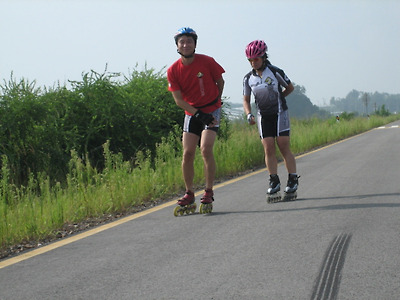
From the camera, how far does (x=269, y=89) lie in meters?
7.68

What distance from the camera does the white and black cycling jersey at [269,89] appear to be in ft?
25.2

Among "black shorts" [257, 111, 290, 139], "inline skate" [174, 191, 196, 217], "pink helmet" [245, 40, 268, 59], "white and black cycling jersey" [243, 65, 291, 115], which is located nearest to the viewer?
"inline skate" [174, 191, 196, 217]

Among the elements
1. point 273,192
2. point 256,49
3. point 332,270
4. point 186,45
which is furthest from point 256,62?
point 332,270

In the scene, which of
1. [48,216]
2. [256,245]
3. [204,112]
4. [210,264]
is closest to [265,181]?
[204,112]

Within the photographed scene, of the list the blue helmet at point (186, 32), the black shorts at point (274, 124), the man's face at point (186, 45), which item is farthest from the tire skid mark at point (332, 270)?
the blue helmet at point (186, 32)

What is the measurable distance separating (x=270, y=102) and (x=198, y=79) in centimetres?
115

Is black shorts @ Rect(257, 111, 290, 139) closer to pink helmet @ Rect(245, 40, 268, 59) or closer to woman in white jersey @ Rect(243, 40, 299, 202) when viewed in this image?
woman in white jersey @ Rect(243, 40, 299, 202)

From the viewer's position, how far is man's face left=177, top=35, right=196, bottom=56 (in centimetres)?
689

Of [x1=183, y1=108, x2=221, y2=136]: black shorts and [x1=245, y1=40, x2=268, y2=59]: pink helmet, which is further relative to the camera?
[x1=245, y1=40, x2=268, y2=59]: pink helmet

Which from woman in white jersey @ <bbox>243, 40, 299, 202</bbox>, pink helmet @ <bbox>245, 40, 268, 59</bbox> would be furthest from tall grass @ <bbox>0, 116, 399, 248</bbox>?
pink helmet @ <bbox>245, 40, 268, 59</bbox>

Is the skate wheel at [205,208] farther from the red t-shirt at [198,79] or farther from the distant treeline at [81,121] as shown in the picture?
the distant treeline at [81,121]

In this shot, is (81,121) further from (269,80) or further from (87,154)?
(269,80)

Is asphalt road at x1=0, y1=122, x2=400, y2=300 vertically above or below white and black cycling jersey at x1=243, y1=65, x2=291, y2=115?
below

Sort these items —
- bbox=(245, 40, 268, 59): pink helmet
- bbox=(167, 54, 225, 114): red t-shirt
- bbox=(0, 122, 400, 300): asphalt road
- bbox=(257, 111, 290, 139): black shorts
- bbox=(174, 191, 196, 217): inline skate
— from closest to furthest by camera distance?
bbox=(0, 122, 400, 300): asphalt road → bbox=(167, 54, 225, 114): red t-shirt → bbox=(174, 191, 196, 217): inline skate → bbox=(245, 40, 268, 59): pink helmet → bbox=(257, 111, 290, 139): black shorts
